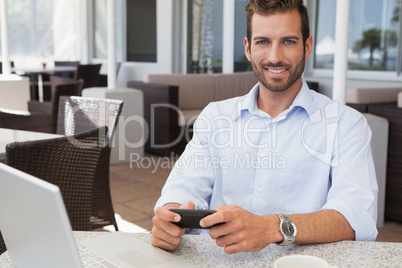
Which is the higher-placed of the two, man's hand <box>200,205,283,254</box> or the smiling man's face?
the smiling man's face

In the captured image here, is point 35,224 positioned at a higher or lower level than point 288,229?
higher

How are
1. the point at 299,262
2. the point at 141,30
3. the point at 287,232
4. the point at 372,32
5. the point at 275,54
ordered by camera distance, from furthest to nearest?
the point at 141,30 → the point at 372,32 → the point at 275,54 → the point at 287,232 → the point at 299,262

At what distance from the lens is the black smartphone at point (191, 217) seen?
44.1 inches

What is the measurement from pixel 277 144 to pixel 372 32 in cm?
492

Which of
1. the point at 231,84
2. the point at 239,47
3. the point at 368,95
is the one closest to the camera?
the point at 368,95

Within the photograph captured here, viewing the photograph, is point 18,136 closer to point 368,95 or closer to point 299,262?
point 299,262

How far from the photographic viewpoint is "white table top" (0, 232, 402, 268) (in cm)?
108

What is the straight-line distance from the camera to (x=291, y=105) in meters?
1.61

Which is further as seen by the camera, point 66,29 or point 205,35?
point 66,29

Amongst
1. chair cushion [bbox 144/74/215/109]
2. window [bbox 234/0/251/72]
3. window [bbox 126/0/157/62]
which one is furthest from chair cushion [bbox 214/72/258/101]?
window [bbox 126/0/157/62]

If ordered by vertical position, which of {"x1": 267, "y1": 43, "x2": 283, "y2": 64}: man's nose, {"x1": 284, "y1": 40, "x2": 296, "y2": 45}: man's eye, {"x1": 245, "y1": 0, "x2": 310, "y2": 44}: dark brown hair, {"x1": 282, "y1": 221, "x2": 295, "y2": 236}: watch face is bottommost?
{"x1": 282, "y1": 221, "x2": 295, "y2": 236}: watch face

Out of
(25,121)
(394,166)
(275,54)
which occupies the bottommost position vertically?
(394,166)

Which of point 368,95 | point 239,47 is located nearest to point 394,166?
point 368,95

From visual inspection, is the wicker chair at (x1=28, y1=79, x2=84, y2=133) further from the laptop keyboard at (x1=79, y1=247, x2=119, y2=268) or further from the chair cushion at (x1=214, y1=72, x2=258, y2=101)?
the laptop keyboard at (x1=79, y1=247, x2=119, y2=268)
